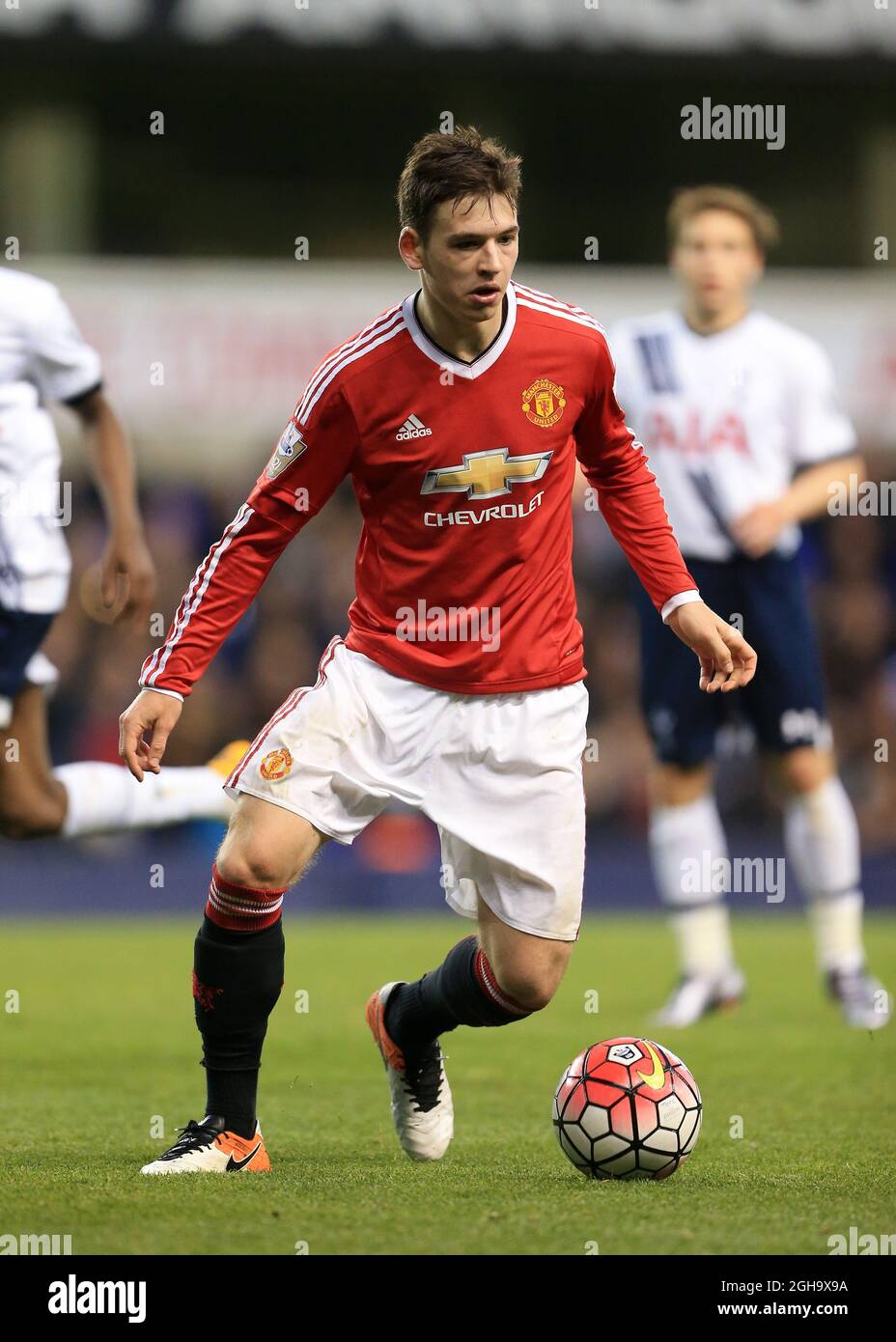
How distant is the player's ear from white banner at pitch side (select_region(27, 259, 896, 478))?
1097 centimetres

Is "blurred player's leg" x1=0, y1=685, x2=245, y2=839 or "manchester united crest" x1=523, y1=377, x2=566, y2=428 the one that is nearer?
"manchester united crest" x1=523, y1=377, x2=566, y2=428

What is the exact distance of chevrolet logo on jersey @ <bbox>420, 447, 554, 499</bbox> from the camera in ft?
14.5

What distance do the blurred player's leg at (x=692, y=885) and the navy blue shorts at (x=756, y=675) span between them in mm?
144

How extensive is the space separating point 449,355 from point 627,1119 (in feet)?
5.74

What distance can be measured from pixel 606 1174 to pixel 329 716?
1202mm

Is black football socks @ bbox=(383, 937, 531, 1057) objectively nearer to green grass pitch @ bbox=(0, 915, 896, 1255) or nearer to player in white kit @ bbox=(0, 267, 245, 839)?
green grass pitch @ bbox=(0, 915, 896, 1255)

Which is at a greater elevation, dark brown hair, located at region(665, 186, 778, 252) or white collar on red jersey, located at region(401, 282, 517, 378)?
dark brown hair, located at region(665, 186, 778, 252)

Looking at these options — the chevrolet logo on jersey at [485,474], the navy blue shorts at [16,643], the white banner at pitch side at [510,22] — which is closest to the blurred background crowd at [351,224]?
the white banner at pitch side at [510,22]

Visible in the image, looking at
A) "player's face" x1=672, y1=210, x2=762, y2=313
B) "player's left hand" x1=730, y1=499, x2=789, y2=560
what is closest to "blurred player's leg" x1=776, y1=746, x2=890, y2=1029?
"player's left hand" x1=730, y1=499, x2=789, y2=560

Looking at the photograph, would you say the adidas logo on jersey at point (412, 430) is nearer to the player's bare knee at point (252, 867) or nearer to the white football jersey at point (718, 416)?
the player's bare knee at point (252, 867)

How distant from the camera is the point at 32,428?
614cm

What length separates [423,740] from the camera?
4.50 metres
